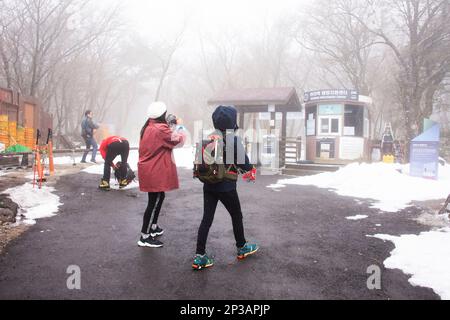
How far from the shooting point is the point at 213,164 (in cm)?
397

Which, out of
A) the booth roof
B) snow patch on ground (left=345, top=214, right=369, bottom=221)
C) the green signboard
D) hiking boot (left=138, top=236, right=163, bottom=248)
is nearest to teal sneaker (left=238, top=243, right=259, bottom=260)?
hiking boot (left=138, top=236, right=163, bottom=248)

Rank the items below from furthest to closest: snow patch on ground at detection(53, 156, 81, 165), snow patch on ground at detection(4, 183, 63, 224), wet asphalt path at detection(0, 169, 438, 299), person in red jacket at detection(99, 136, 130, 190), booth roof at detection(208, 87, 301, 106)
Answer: booth roof at detection(208, 87, 301, 106) → snow patch on ground at detection(53, 156, 81, 165) → person in red jacket at detection(99, 136, 130, 190) → snow patch on ground at detection(4, 183, 63, 224) → wet asphalt path at detection(0, 169, 438, 299)

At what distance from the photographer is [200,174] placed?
4035 millimetres

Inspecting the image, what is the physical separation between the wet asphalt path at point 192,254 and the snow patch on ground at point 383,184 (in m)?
1.49

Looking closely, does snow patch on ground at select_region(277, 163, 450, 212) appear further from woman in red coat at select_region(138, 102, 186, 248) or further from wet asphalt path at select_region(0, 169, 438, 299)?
woman in red coat at select_region(138, 102, 186, 248)

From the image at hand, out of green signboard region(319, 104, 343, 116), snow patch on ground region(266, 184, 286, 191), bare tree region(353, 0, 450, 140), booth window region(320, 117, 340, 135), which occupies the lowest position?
snow patch on ground region(266, 184, 286, 191)

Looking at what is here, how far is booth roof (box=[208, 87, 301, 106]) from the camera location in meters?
16.5

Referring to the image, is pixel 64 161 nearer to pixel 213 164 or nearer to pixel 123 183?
pixel 123 183

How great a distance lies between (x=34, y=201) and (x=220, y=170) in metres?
4.90

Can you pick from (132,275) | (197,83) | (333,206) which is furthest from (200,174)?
(197,83)

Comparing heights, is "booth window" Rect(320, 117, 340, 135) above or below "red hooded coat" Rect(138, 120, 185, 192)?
above

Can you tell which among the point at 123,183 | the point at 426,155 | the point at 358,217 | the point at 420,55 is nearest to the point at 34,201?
the point at 123,183

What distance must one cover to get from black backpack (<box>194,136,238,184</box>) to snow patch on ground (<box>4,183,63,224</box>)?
339cm

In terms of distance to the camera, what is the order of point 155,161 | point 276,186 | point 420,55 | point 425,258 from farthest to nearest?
point 420,55, point 276,186, point 155,161, point 425,258
